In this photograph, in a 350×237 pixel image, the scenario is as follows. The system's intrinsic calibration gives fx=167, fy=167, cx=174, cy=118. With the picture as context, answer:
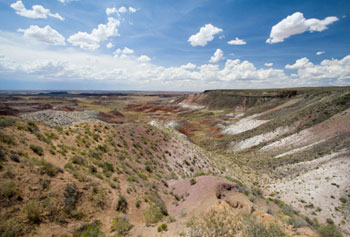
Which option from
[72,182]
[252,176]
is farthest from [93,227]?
[252,176]

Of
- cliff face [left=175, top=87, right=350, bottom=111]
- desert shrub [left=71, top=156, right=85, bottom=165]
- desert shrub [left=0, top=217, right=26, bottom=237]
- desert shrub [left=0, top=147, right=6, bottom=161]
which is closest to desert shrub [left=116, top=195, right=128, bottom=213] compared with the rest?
desert shrub [left=0, top=217, right=26, bottom=237]

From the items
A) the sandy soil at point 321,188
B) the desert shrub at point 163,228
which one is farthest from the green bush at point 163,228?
the sandy soil at point 321,188

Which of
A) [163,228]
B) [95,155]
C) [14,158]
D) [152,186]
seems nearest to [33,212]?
[14,158]

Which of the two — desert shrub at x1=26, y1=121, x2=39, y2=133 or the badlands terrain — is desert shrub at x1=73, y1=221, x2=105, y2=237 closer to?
the badlands terrain

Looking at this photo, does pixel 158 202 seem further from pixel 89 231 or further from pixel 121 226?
pixel 89 231

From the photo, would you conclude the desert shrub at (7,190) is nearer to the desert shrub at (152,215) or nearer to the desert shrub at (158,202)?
the desert shrub at (152,215)

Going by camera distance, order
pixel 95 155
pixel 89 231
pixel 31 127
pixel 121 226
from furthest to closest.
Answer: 1. pixel 95 155
2. pixel 31 127
3. pixel 121 226
4. pixel 89 231
